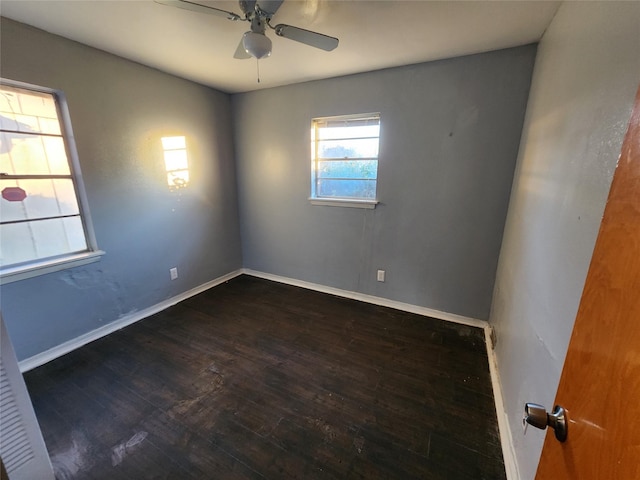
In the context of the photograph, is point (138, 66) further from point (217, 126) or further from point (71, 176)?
point (71, 176)

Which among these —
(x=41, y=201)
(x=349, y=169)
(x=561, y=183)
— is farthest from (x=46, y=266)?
(x=561, y=183)

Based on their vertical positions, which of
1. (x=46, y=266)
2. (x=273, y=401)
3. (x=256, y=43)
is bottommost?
(x=273, y=401)

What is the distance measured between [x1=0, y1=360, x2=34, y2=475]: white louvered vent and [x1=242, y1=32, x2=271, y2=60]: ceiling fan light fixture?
1.82 m

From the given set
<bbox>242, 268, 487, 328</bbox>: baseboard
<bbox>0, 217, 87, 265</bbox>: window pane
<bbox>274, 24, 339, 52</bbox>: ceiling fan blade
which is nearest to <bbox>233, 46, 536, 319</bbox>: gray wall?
<bbox>242, 268, 487, 328</bbox>: baseboard

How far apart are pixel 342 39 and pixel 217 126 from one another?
190 cm

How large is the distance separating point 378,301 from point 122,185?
9.08 ft

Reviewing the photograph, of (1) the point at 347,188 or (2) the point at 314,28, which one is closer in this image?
(2) the point at 314,28

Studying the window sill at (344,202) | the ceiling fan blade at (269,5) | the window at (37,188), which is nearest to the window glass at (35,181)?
the window at (37,188)

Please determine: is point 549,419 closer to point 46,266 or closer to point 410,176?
point 410,176

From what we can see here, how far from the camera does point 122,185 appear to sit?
92.7 inches

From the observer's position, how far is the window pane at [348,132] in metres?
2.65

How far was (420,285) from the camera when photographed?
2662mm

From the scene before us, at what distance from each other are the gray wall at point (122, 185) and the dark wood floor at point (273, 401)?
36 cm

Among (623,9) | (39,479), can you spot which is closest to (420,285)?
(623,9)
